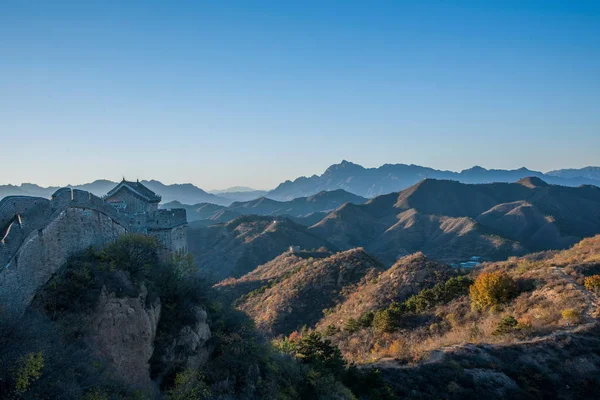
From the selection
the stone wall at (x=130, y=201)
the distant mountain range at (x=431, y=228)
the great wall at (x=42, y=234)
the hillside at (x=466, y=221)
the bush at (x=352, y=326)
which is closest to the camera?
the great wall at (x=42, y=234)

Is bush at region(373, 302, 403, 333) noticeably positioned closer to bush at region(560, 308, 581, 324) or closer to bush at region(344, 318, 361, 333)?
bush at region(344, 318, 361, 333)

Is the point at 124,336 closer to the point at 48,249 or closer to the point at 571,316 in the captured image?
the point at 48,249

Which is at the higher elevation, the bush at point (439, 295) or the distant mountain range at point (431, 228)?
the distant mountain range at point (431, 228)

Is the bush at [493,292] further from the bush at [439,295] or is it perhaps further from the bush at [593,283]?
the bush at [593,283]

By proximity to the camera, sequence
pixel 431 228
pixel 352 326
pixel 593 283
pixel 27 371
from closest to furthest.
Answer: pixel 27 371 → pixel 593 283 → pixel 352 326 → pixel 431 228

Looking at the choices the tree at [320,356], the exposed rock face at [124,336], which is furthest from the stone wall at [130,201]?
the tree at [320,356]

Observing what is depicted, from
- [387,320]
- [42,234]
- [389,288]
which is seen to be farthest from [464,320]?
[42,234]

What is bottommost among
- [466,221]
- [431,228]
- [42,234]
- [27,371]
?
[27,371]
